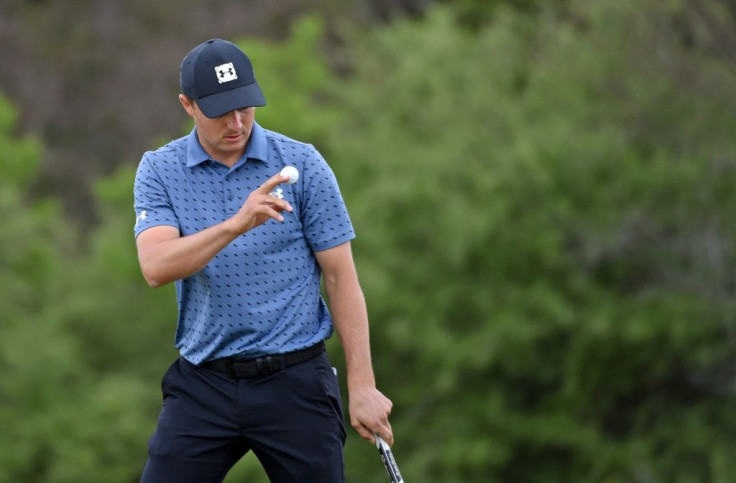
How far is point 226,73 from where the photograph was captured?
12.3 feet

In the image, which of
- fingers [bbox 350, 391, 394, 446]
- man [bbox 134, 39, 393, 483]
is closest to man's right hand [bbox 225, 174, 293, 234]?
man [bbox 134, 39, 393, 483]

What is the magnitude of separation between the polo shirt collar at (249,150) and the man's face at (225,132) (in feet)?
0.05

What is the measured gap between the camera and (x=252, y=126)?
3.84 meters

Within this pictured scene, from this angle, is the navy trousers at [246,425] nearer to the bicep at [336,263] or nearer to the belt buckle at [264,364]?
the belt buckle at [264,364]

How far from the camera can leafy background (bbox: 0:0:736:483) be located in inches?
631

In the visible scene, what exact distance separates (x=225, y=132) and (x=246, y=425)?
77 cm

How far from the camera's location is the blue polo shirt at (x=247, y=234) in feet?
12.4

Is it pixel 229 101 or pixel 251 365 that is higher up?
pixel 229 101

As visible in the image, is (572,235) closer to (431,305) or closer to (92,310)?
(431,305)

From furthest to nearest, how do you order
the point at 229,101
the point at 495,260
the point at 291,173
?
the point at 495,260, the point at 229,101, the point at 291,173

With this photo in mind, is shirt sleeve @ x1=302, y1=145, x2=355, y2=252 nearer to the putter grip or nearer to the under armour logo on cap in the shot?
the under armour logo on cap

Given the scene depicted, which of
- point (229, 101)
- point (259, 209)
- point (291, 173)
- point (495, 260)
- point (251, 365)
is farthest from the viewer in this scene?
point (495, 260)

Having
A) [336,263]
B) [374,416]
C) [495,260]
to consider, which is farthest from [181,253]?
[495,260]

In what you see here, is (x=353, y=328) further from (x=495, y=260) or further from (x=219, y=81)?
(x=495, y=260)
